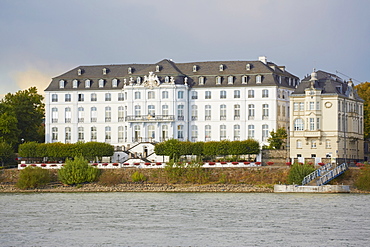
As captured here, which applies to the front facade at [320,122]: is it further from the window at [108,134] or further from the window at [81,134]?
the window at [81,134]

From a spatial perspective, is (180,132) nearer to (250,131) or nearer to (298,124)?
(250,131)

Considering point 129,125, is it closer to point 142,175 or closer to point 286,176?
point 142,175

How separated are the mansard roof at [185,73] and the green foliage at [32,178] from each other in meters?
26.1

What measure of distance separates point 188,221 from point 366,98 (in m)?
69.0

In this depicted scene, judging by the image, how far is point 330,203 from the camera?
230 feet

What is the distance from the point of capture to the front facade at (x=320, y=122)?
106 meters

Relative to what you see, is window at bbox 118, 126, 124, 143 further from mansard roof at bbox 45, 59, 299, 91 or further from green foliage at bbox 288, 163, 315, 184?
green foliage at bbox 288, 163, 315, 184

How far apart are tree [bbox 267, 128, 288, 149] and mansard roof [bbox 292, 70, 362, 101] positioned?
17.8 ft

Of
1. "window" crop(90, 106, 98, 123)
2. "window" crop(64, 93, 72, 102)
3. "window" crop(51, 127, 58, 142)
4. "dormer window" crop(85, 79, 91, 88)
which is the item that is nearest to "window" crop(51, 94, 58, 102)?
"window" crop(64, 93, 72, 102)

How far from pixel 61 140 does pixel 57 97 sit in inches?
244

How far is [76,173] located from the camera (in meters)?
95.8

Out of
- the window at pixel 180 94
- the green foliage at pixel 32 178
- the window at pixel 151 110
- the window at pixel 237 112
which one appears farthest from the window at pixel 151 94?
the green foliage at pixel 32 178

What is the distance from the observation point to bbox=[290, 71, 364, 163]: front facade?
10550 cm

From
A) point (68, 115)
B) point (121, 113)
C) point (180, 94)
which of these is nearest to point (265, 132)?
point (180, 94)
